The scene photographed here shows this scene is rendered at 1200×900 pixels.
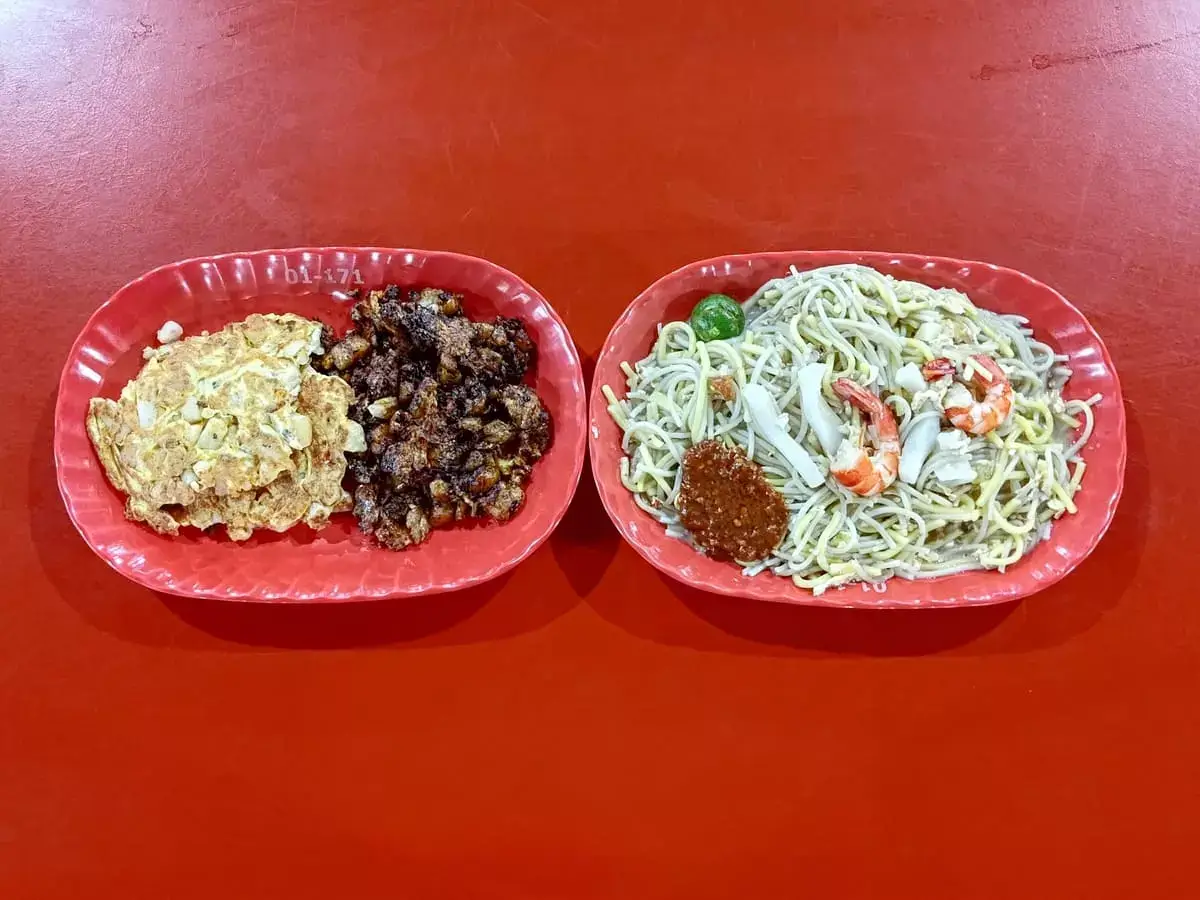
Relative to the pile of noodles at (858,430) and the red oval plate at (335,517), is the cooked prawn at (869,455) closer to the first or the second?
the pile of noodles at (858,430)

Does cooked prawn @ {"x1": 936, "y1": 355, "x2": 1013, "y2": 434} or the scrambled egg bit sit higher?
cooked prawn @ {"x1": 936, "y1": 355, "x2": 1013, "y2": 434}

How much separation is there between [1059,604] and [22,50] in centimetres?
464

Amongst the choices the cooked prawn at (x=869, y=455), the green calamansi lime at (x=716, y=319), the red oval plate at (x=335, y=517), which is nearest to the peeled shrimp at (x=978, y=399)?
the cooked prawn at (x=869, y=455)

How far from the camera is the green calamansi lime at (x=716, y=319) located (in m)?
2.87

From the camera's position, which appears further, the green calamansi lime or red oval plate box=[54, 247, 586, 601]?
the green calamansi lime

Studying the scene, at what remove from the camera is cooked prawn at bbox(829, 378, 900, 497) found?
262 cm

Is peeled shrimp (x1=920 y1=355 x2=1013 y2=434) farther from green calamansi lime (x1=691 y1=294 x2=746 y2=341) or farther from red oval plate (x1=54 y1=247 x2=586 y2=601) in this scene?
red oval plate (x1=54 y1=247 x2=586 y2=601)

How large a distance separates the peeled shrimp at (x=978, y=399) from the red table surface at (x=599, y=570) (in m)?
0.74

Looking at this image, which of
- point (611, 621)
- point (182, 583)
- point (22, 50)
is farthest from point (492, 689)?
point (22, 50)

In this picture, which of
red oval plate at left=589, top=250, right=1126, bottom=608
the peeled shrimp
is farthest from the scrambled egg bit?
the peeled shrimp

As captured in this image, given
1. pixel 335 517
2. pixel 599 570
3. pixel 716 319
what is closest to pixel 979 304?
pixel 716 319

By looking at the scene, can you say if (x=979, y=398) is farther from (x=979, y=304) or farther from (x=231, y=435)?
(x=231, y=435)

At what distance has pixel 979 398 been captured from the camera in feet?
8.89

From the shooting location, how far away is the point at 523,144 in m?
3.30
